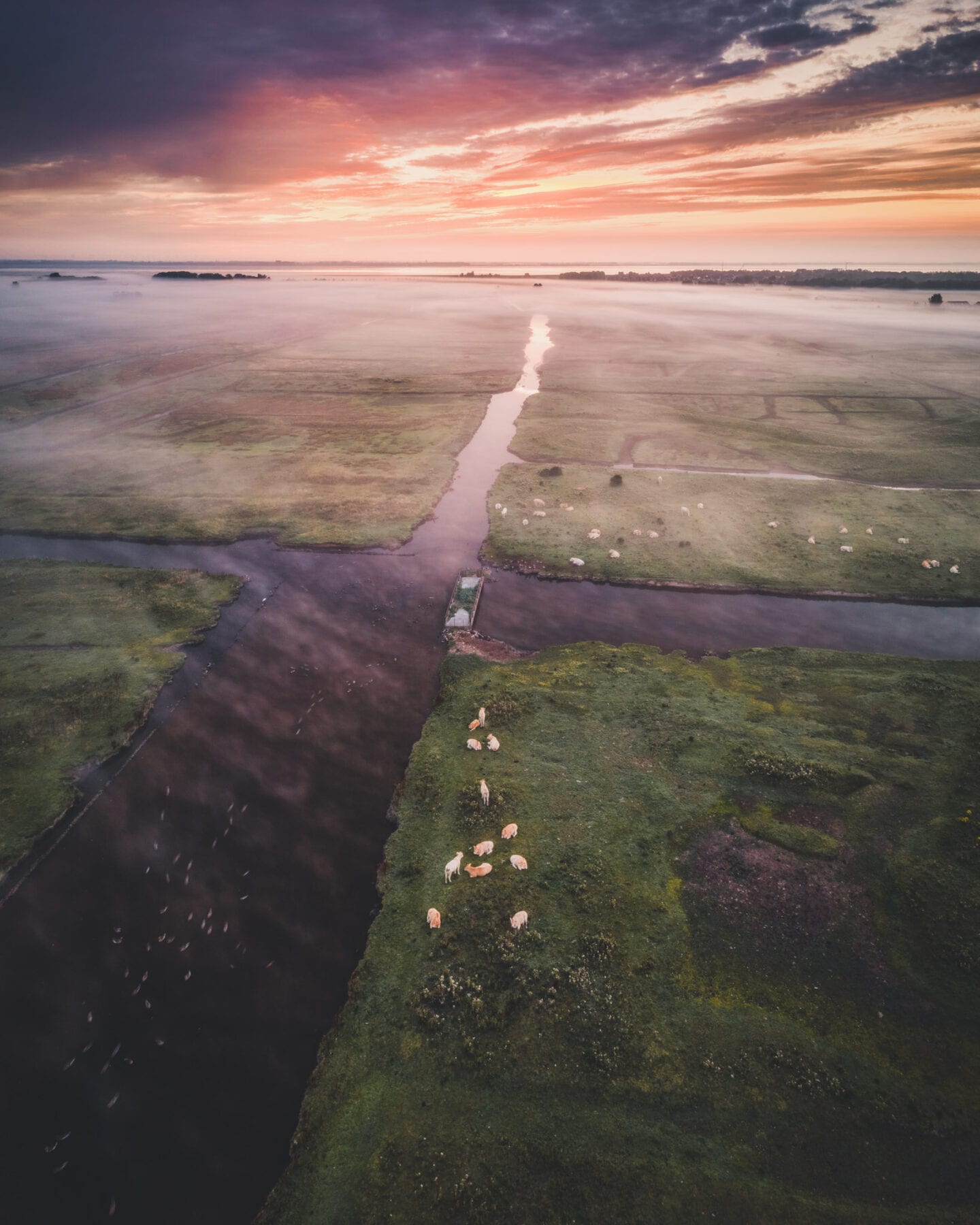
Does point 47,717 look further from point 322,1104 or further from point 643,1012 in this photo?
point 643,1012

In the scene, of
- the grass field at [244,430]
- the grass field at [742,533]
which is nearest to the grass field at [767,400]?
the grass field at [742,533]

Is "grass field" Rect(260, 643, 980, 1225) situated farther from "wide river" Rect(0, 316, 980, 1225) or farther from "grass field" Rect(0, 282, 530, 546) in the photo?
"grass field" Rect(0, 282, 530, 546)

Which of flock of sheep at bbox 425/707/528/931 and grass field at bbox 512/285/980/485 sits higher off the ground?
grass field at bbox 512/285/980/485

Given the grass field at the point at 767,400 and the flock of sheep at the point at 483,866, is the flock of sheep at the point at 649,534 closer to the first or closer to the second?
the grass field at the point at 767,400

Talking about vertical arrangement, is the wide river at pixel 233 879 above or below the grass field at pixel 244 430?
below

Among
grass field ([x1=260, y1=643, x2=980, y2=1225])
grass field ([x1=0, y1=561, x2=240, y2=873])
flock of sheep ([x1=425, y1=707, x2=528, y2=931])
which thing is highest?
grass field ([x1=0, y1=561, x2=240, y2=873])

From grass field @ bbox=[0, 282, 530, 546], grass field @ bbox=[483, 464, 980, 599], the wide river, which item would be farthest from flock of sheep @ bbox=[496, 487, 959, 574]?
grass field @ bbox=[0, 282, 530, 546]
